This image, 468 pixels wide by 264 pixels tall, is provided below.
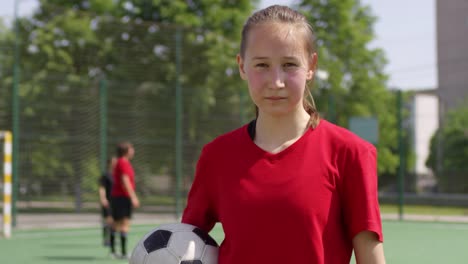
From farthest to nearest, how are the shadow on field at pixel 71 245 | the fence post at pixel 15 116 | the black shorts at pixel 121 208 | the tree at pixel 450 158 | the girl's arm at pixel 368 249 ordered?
the tree at pixel 450 158 → the fence post at pixel 15 116 → the shadow on field at pixel 71 245 → the black shorts at pixel 121 208 → the girl's arm at pixel 368 249

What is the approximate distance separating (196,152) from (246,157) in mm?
15318

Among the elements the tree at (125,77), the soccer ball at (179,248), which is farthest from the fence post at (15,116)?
the soccer ball at (179,248)

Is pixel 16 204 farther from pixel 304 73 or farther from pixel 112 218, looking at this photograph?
pixel 304 73

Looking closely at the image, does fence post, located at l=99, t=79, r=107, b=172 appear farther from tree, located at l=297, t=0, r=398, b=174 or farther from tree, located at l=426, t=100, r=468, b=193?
tree, located at l=297, t=0, r=398, b=174

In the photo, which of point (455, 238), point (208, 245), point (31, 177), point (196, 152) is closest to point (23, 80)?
point (31, 177)

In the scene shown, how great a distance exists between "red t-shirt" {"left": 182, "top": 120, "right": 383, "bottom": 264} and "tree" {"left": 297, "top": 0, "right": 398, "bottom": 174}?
26.0m

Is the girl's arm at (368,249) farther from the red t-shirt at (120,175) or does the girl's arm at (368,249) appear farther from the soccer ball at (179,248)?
the red t-shirt at (120,175)

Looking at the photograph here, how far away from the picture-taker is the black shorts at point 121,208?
10734 mm

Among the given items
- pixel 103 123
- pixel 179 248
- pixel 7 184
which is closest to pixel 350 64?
pixel 103 123

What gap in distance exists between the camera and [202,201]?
2.31m

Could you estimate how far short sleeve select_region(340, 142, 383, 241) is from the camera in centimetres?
206

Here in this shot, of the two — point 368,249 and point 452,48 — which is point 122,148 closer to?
point 368,249

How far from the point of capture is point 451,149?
24391 millimetres

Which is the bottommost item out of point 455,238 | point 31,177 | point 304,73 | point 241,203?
point 455,238
